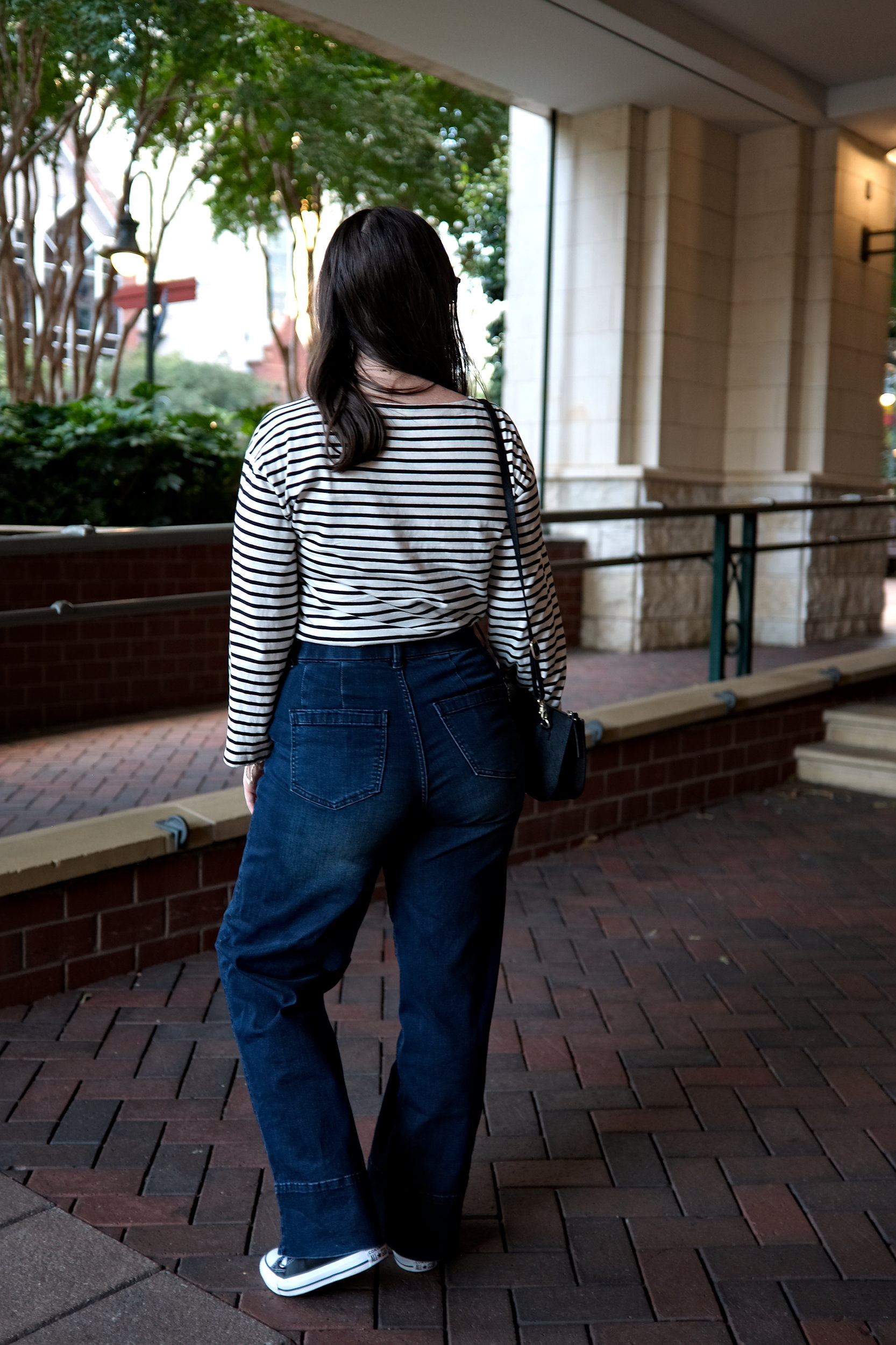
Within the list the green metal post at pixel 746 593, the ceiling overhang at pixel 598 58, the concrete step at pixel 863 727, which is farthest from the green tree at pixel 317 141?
the concrete step at pixel 863 727

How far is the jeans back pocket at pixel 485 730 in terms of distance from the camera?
73.6 inches

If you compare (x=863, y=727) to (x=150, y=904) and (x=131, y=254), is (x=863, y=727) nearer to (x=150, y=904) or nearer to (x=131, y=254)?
(x=150, y=904)

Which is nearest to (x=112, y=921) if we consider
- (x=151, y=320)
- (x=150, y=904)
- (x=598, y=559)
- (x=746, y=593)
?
(x=150, y=904)

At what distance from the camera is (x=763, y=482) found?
9.21 m

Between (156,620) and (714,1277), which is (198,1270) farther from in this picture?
(156,620)

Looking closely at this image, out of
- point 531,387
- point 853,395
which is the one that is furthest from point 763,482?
point 531,387

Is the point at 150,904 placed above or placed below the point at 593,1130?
above

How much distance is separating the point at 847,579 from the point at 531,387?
2.85 metres

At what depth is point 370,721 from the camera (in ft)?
6.00

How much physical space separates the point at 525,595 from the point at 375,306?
507mm

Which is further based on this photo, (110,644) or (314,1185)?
(110,644)

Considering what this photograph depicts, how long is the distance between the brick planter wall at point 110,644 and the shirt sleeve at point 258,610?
152 inches

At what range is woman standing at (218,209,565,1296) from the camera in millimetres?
1812

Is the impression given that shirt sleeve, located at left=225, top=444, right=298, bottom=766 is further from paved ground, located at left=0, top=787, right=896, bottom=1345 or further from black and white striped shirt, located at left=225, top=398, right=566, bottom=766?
paved ground, located at left=0, top=787, right=896, bottom=1345
